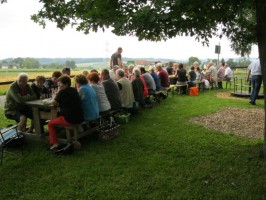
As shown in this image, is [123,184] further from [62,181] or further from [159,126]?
[159,126]

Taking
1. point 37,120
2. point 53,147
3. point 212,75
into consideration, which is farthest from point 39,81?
point 212,75

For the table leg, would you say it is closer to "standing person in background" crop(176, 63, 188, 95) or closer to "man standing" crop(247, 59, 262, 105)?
"man standing" crop(247, 59, 262, 105)

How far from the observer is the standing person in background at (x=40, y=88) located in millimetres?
6410

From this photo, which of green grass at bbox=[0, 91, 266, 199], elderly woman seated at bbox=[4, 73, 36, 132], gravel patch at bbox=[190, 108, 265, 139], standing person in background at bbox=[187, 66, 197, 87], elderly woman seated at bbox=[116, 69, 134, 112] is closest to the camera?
green grass at bbox=[0, 91, 266, 199]

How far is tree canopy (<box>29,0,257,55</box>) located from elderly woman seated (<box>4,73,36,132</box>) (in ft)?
6.65

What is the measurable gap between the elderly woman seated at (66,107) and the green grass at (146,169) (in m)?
0.51

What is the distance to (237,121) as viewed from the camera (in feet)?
23.9

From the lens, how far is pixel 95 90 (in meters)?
6.13

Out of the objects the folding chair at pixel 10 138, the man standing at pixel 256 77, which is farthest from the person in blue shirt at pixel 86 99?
the man standing at pixel 256 77

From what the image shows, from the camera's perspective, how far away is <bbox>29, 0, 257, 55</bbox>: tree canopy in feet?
9.55

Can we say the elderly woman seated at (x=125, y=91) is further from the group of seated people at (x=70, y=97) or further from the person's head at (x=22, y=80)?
the person's head at (x=22, y=80)

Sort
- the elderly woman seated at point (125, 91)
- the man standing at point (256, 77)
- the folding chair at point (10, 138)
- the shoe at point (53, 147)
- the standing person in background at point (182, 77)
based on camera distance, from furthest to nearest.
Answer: the standing person in background at point (182, 77), the man standing at point (256, 77), the elderly woman seated at point (125, 91), the shoe at point (53, 147), the folding chair at point (10, 138)

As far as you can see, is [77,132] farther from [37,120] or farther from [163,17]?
[163,17]

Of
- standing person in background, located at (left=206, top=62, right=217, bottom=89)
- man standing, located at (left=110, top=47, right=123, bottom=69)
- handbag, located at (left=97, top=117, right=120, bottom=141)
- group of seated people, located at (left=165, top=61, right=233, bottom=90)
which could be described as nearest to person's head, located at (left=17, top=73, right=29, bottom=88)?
handbag, located at (left=97, top=117, right=120, bottom=141)
